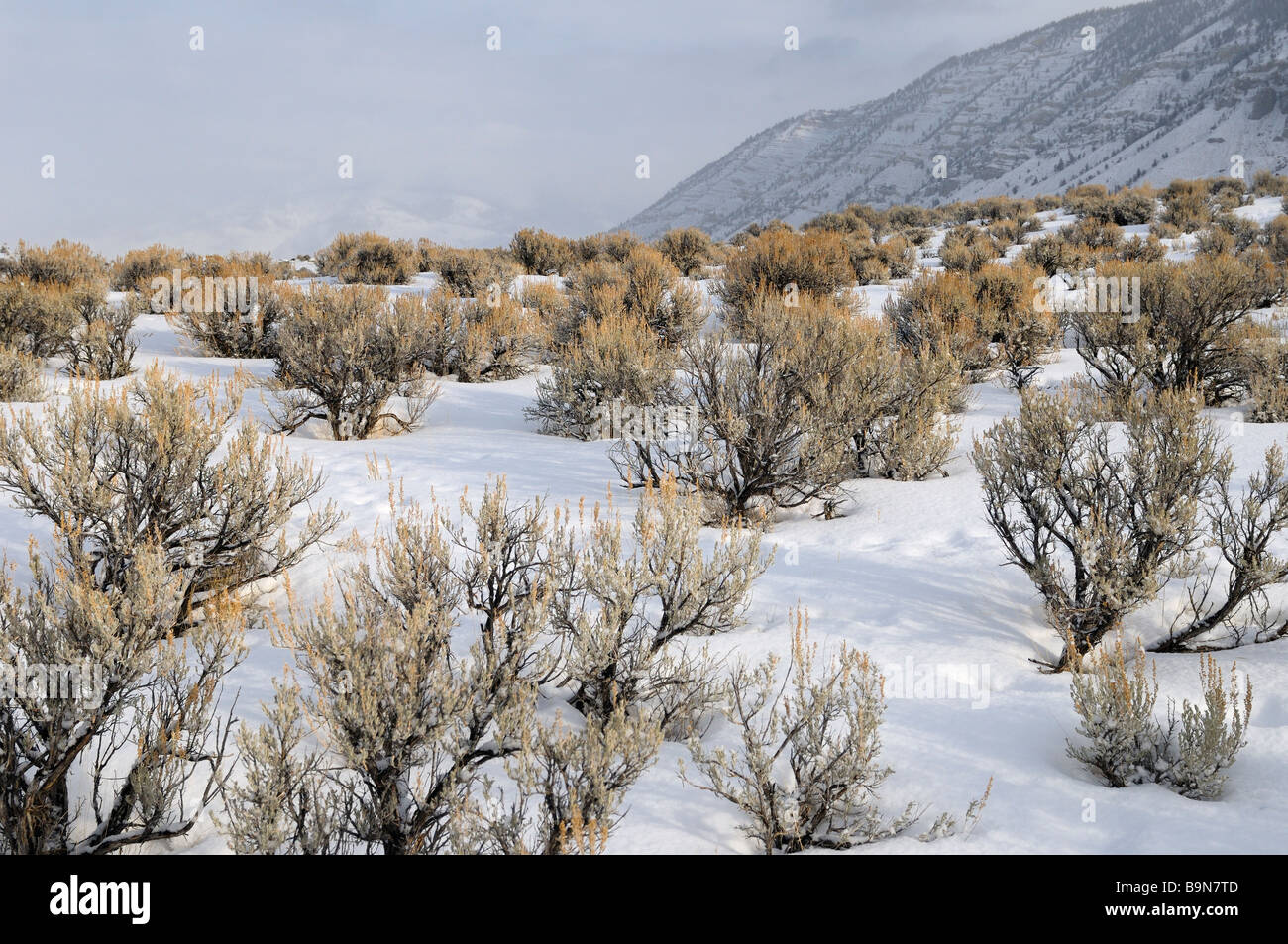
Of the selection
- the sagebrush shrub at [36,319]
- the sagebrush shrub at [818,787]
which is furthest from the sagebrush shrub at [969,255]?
the sagebrush shrub at [36,319]

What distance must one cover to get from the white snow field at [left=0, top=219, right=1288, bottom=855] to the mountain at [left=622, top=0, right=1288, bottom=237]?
60939mm

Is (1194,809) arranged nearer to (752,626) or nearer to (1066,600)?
(1066,600)

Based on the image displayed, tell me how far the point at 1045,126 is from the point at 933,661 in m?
94.7

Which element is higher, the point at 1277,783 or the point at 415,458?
the point at 415,458

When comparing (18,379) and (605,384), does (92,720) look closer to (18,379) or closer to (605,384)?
(605,384)

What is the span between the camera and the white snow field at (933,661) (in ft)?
8.93

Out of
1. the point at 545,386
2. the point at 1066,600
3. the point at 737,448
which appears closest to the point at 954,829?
the point at 1066,600

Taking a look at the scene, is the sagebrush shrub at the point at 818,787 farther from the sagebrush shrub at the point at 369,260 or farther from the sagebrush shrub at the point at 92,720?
→ the sagebrush shrub at the point at 369,260

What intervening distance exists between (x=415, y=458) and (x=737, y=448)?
2.91m

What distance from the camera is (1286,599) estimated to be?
423 centimetres

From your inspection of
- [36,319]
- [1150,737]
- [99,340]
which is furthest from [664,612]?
[36,319]

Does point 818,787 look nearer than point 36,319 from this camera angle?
Yes

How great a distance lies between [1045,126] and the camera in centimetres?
8069

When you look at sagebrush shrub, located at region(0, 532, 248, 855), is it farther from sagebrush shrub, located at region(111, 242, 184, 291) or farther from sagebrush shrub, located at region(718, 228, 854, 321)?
sagebrush shrub, located at region(111, 242, 184, 291)
